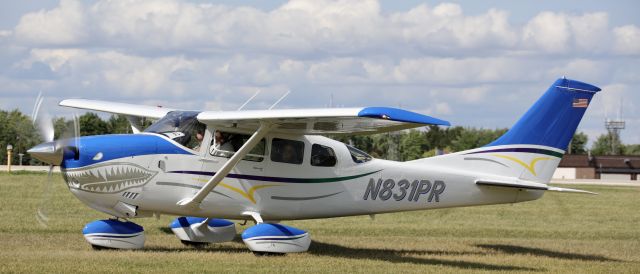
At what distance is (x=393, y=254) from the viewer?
49.4 ft

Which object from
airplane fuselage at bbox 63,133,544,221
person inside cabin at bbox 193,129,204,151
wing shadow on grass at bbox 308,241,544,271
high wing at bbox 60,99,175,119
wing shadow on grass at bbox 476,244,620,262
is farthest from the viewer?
high wing at bbox 60,99,175,119

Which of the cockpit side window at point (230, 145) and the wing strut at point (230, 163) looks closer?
the wing strut at point (230, 163)

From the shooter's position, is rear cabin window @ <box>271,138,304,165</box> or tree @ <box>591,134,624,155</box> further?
tree @ <box>591,134,624,155</box>

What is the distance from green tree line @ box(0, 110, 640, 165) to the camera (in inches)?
544

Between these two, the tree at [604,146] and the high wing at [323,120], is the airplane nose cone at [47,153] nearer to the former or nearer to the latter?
the high wing at [323,120]

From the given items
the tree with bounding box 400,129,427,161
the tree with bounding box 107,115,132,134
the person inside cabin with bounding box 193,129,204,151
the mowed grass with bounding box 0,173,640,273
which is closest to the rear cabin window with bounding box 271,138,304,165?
the person inside cabin with bounding box 193,129,204,151

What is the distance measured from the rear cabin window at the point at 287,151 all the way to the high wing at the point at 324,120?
0.24m

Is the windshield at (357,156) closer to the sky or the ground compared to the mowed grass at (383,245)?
closer to the sky

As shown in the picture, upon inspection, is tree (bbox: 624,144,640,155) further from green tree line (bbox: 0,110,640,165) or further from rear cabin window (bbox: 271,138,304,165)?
rear cabin window (bbox: 271,138,304,165)

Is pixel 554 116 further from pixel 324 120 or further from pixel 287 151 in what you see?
pixel 324 120

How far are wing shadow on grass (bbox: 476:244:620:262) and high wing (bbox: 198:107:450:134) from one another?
164 inches

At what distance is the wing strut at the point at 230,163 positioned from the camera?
1340 centimetres

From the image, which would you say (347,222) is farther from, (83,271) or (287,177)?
(83,271)

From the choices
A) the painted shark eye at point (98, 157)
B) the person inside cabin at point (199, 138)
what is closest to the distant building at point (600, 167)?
Answer: the person inside cabin at point (199, 138)
